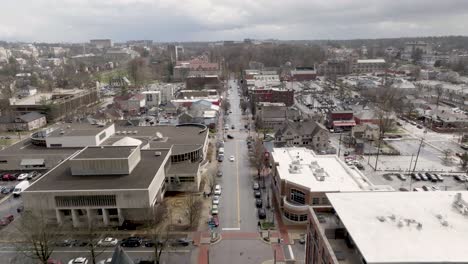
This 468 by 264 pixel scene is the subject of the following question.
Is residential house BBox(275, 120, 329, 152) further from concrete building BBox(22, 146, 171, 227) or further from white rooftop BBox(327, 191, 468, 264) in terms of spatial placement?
white rooftop BBox(327, 191, 468, 264)

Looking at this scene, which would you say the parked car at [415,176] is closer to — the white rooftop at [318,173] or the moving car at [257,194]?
the white rooftop at [318,173]

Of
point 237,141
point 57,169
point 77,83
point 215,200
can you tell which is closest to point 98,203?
point 57,169

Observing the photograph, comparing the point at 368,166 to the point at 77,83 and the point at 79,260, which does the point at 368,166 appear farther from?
the point at 77,83

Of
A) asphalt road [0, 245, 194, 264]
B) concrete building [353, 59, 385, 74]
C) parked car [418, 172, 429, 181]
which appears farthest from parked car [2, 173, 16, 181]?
concrete building [353, 59, 385, 74]

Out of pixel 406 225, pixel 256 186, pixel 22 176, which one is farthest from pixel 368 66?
pixel 406 225

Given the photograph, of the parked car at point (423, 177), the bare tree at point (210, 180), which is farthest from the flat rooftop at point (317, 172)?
the parked car at point (423, 177)

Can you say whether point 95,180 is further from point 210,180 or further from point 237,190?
point 237,190
